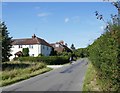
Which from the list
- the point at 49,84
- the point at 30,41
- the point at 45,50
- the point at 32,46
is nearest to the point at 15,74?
the point at 49,84

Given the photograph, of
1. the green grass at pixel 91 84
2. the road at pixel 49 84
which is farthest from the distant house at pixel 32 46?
the green grass at pixel 91 84

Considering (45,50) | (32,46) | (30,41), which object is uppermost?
(30,41)

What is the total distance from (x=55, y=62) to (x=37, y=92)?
46134 mm

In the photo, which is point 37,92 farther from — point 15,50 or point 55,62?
point 15,50

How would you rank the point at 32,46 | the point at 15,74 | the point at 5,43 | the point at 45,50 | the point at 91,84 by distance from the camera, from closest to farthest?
the point at 91,84
the point at 15,74
the point at 5,43
the point at 32,46
the point at 45,50

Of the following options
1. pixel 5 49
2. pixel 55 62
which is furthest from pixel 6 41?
pixel 55 62

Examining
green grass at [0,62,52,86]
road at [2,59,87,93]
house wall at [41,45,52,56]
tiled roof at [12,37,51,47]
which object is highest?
tiled roof at [12,37,51,47]

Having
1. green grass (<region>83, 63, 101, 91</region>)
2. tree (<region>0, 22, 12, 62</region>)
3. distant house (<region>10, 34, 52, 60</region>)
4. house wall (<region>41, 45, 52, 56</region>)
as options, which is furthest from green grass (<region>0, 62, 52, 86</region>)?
house wall (<region>41, 45, 52, 56</region>)

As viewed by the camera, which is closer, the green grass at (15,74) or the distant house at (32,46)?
the green grass at (15,74)

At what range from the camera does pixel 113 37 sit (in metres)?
11.1

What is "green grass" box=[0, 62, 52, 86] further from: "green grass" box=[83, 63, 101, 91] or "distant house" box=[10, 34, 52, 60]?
"distant house" box=[10, 34, 52, 60]

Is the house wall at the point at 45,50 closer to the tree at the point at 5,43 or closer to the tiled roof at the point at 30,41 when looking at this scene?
the tiled roof at the point at 30,41

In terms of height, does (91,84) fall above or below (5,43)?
below

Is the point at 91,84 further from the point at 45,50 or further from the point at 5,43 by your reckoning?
the point at 45,50
